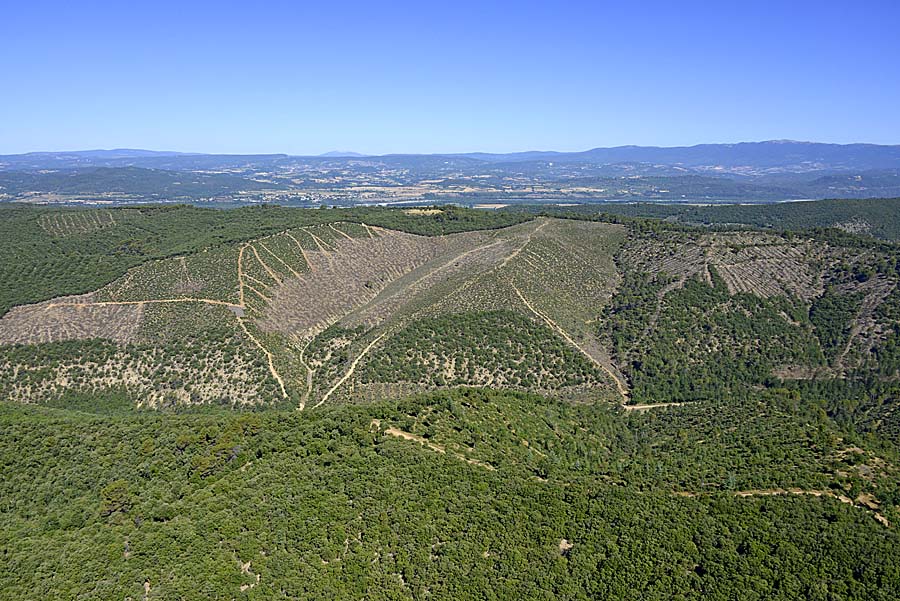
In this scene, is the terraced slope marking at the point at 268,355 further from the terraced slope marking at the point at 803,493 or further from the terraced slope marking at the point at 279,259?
the terraced slope marking at the point at 803,493

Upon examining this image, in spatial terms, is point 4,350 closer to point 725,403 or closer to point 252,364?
point 252,364

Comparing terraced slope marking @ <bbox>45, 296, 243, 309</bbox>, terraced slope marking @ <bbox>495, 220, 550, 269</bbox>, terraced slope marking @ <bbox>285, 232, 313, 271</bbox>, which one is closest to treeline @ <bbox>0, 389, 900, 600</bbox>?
terraced slope marking @ <bbox>45, 296, 243, 309</bbox>

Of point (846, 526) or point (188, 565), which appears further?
point (846, 526)

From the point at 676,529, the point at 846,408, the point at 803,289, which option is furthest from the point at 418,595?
the point at 803,289

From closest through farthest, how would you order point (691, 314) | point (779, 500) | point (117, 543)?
point (117, 543) < point (779, 500) < point (691, 314)

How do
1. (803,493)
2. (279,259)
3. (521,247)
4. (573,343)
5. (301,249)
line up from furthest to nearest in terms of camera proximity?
(301,249) → (521,247) → (279,259) → (573,343) → (803,493)

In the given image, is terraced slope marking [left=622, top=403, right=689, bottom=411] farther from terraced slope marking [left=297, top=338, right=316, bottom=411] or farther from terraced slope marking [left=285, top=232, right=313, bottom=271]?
terraced slope marking [left=285, top=232, right=313, bottom=271]

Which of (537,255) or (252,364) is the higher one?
(537,255)

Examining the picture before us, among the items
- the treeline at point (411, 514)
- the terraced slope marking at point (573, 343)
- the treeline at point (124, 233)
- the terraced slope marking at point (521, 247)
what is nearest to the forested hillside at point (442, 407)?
the treeline at point (411, 514)

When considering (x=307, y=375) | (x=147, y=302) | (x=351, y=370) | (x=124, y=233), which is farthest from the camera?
(x=124, y=233)

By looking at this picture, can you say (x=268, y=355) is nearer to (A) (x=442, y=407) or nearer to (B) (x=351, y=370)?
(B) (x=351, y=370)

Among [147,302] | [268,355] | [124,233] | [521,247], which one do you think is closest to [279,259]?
[147,302]
